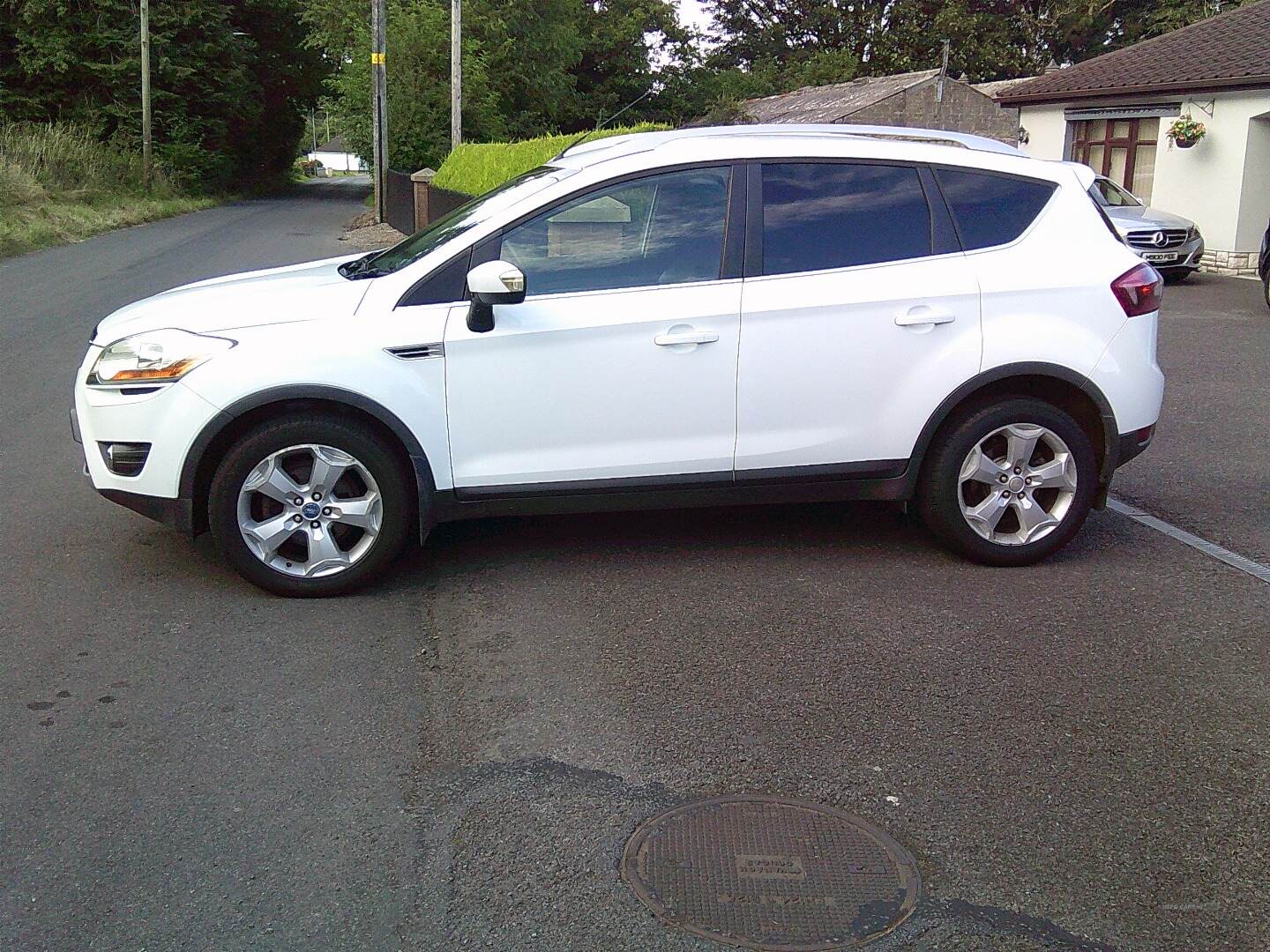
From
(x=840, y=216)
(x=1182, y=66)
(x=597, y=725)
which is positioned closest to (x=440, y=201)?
(x=1182, y=66)

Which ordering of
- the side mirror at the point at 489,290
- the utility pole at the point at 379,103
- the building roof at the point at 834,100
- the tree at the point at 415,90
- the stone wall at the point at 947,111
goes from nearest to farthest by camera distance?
the side mirror at the point at 489,290, the utility pole at the point at 379,103, the building roof at the point at 834,100, the stone wall at the point at 947,111, the tree at the point at 415,90

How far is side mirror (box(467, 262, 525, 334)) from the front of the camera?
202 inches

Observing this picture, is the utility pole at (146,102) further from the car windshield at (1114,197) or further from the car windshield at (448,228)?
the car windshield at (448,228)

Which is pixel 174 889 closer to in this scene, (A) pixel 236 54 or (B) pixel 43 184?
(B) pixel 43 184

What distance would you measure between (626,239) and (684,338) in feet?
1.59

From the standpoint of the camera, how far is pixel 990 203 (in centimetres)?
584

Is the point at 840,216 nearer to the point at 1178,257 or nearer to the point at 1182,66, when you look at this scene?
the point at 1178,257

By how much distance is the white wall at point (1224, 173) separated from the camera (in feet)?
69.9

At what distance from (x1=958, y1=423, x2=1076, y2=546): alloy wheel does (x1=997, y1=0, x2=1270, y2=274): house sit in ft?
58.1

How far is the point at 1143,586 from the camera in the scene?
223 inches

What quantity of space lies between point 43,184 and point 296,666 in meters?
30.0

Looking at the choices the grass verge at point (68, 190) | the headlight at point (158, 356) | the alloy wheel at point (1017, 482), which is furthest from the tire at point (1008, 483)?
the grass verge at point (68, 190)

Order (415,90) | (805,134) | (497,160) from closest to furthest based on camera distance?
(805,134)
(497,160)
(415,90)

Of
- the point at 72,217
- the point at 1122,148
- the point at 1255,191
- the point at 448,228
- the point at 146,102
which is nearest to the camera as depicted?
the point at 448,228
